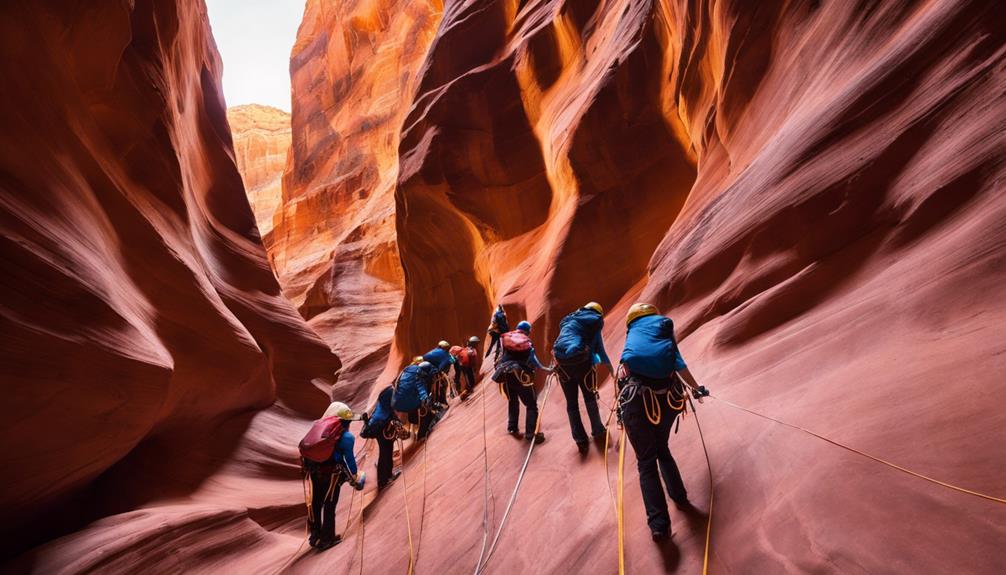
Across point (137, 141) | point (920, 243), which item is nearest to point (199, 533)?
point (137, 141)

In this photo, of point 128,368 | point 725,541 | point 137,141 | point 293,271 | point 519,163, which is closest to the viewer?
point 725,541

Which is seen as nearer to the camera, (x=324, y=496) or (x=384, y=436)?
(x=324, y=496)

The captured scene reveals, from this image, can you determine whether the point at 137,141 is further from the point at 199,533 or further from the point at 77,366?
the point at 199,533

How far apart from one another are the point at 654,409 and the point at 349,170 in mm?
31444

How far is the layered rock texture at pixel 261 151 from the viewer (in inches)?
2045

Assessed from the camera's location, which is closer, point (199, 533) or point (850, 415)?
point (850, 415)

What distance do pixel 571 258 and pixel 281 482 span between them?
23.8ft

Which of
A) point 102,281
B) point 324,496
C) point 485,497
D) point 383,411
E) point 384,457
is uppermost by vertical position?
point 102,281

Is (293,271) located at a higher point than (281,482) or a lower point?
higher

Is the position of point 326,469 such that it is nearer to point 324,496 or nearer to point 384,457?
point 324,496

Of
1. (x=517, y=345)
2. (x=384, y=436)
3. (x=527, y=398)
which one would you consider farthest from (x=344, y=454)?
(x=517, y=345)

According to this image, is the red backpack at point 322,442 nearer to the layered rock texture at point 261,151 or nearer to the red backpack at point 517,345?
the red backpack at point 517,345

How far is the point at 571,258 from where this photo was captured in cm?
988

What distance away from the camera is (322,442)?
574cm
